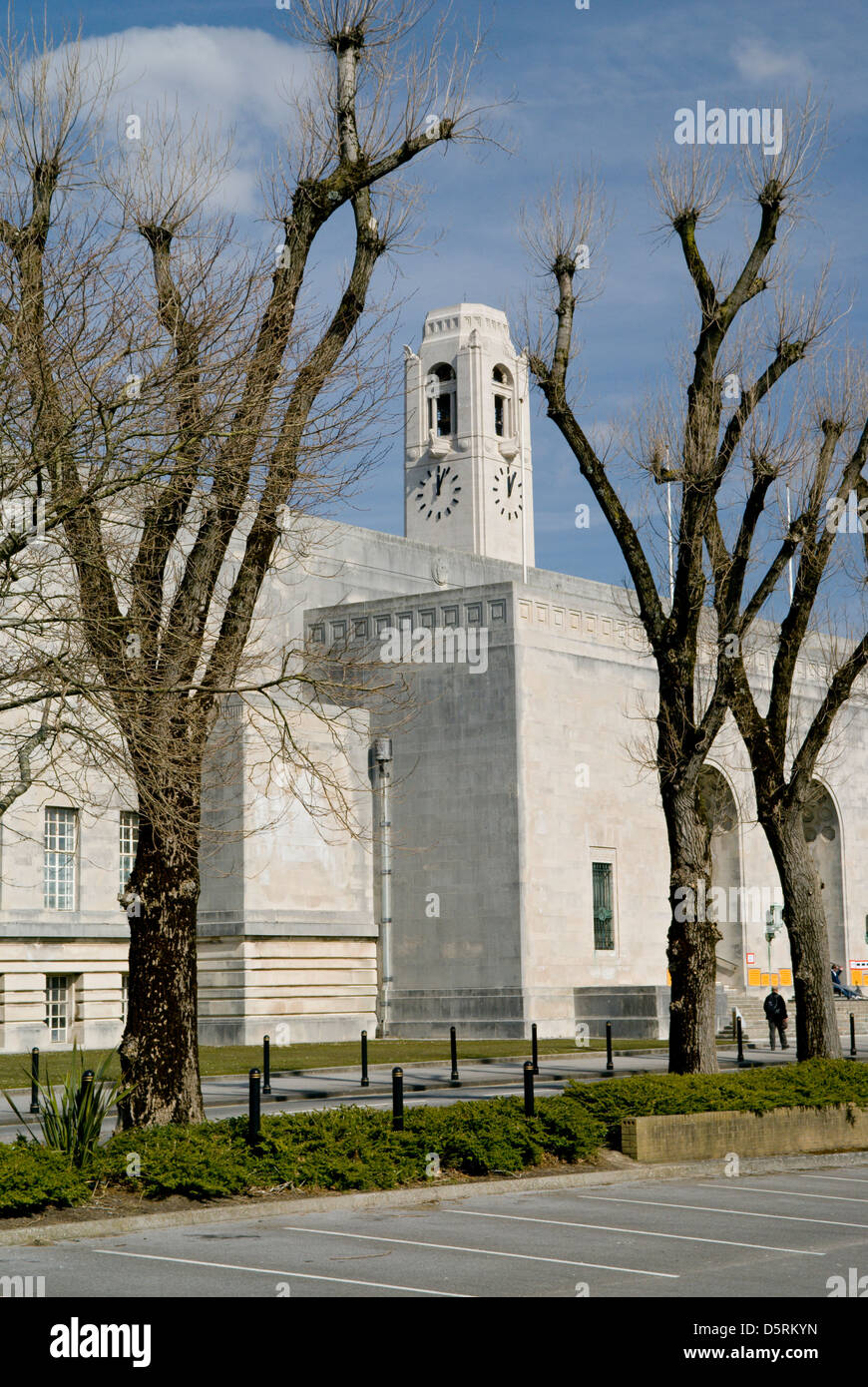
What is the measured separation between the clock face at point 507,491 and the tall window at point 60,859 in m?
46.7

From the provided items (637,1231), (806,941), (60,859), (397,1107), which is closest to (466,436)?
(60,859)

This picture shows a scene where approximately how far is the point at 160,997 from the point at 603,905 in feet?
106

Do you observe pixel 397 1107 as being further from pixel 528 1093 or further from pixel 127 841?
pixel 127 841

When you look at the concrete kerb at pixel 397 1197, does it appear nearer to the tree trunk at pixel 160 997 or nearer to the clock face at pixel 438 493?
the tree trunk at pixel 160 997

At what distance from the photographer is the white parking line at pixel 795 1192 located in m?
15.3

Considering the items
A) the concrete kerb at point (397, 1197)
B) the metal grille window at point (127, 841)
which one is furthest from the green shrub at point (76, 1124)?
the metal grille window at point (127, 841)

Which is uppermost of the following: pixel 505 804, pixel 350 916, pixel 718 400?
pixel 718 400

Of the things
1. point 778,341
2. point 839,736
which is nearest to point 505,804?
point 839,736

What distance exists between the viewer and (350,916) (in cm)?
4422

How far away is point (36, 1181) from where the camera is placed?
12.5 m

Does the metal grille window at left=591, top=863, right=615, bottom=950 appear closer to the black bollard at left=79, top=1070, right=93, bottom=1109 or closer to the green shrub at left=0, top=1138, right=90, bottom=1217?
the black bollard at left=79, top=1070, right=93, bottom=1109

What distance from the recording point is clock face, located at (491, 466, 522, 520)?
84312mm
